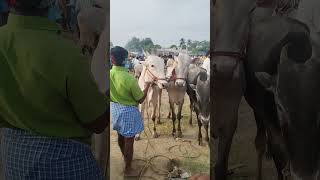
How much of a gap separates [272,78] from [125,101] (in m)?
1.45

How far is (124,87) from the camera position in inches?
140

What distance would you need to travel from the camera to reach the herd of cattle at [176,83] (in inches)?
130

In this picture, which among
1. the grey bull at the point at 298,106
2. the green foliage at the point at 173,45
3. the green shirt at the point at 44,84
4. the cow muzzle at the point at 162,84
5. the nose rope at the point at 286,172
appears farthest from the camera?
the cow muzzle at the point at 162,84

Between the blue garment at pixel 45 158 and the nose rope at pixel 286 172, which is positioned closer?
the blue garment at pixel 45 158

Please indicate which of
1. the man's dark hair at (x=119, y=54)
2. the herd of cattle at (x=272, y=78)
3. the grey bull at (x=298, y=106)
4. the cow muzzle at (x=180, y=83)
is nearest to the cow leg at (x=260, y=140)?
the herd of cattle at (x=272, y=78)

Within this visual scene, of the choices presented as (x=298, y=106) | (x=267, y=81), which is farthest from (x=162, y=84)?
(x=298, y=106)

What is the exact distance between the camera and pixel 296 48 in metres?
2.35

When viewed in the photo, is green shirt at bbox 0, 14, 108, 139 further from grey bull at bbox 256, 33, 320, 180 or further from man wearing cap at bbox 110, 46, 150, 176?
man wearing cap at bbox 110, 46, 150, 176

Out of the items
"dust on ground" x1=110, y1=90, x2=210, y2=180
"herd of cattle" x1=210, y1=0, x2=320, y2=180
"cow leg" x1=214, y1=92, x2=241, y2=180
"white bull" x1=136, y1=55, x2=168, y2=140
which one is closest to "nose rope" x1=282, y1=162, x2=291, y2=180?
"herd of cattle" x1=210, y1=0, x2=320, y2=180

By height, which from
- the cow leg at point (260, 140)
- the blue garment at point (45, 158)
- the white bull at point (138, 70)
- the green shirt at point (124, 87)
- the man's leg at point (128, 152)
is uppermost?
the white bull at point (138, 70)

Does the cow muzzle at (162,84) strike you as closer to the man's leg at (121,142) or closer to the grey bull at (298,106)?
the man's leg at (121,142)

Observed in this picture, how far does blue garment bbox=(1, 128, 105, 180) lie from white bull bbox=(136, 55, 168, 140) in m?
2.12

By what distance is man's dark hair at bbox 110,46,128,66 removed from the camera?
10.7 ft

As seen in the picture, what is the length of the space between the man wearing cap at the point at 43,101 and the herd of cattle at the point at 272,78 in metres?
1.29
